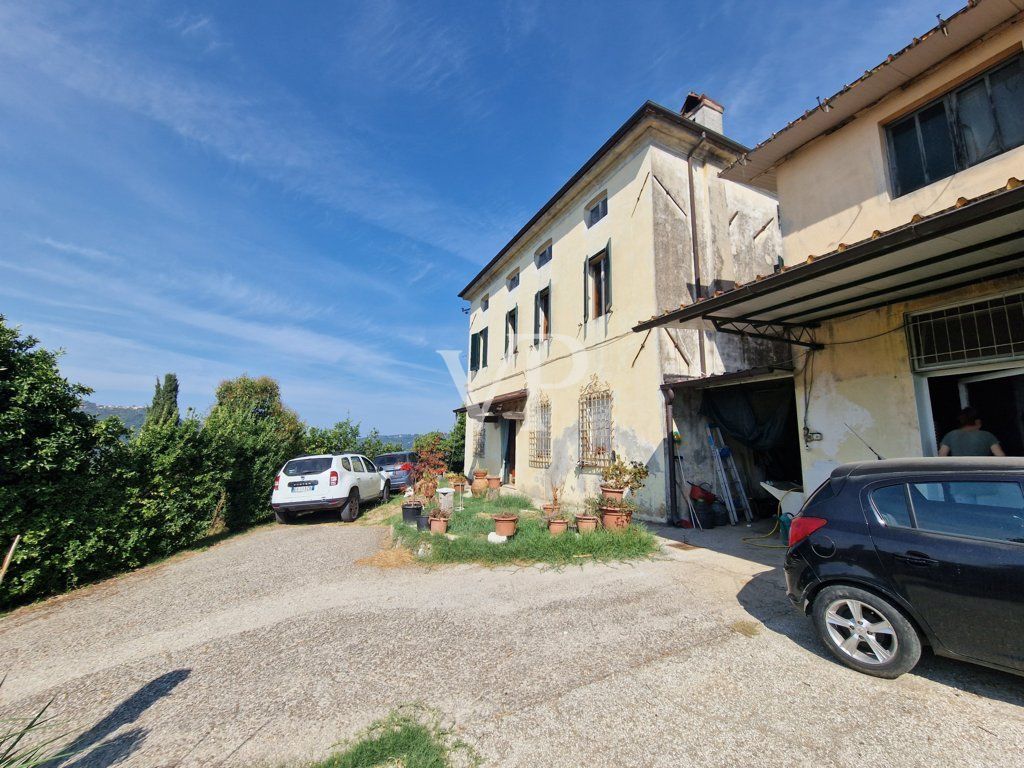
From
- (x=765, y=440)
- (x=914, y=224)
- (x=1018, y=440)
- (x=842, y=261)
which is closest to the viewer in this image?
(x=914, y=224)

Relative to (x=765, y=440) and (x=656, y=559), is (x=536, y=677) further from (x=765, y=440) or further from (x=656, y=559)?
(x=765, y=440)

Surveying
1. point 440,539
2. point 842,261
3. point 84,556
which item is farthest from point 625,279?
point 84,556

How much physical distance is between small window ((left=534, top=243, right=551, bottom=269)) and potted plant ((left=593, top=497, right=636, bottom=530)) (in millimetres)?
8635

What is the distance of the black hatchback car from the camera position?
8.41ft

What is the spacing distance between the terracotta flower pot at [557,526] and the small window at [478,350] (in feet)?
37.8

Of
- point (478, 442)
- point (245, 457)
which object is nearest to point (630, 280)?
point (245, 457)

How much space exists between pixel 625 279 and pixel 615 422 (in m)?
3.25

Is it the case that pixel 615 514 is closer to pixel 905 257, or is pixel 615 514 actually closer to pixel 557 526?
pixel 557 526

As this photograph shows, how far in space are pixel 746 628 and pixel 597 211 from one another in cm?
1014

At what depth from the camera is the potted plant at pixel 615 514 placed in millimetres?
7094

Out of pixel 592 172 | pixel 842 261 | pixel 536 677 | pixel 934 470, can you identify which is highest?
pixel 592 172

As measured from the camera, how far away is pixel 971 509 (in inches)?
110

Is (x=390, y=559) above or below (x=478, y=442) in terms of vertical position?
below

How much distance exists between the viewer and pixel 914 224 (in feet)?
12.3
